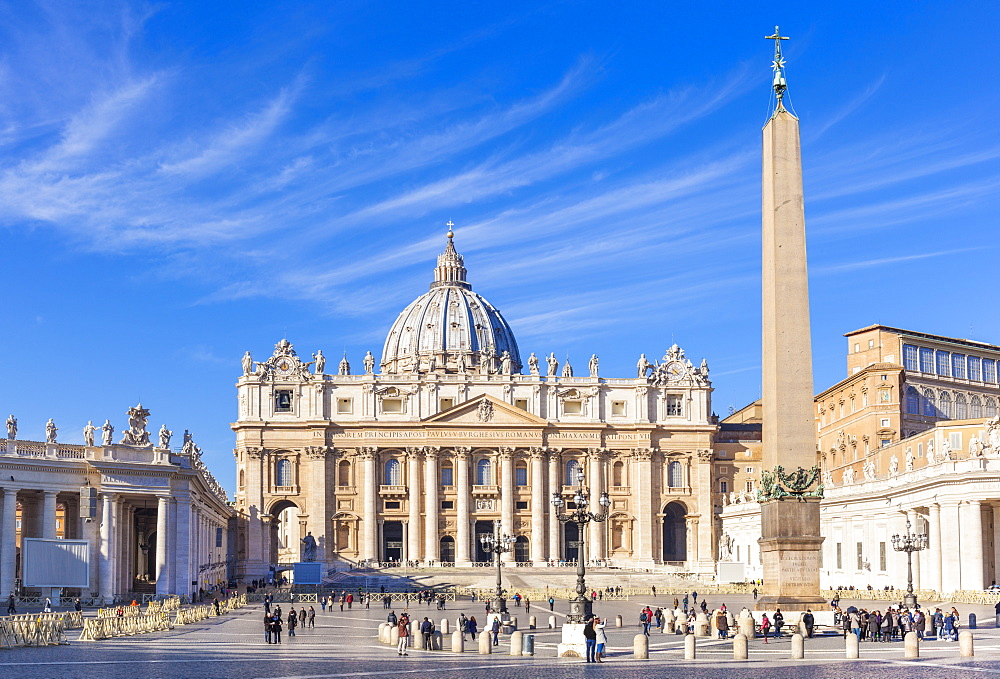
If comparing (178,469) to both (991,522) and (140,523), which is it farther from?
(991,522)

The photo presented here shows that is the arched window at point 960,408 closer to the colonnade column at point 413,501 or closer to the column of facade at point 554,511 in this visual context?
the column of facade at point 554,511

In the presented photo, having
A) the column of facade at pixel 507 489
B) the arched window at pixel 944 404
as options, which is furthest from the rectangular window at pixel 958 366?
the column of facade at pixel 507 489

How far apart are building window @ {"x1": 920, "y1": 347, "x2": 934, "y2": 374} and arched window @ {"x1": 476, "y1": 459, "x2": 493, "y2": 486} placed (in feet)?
109

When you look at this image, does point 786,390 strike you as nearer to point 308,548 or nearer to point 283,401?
point 308,548

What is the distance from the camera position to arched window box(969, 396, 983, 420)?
79.9 meters

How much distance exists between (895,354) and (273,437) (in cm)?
4479

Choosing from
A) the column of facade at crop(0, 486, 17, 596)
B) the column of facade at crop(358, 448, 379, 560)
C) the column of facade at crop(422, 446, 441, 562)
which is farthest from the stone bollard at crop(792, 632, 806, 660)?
the column of facade at crop(358, 448, 379, 560)

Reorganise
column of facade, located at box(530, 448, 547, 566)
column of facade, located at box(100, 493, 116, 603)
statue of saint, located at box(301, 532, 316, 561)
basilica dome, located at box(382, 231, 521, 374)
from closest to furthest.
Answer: column of facade, located at box(100, 493, 116, 603)
statue of saint, located at box(301, 532, 316, 561)
column of facade, located at box(530, 448, 547, 566)
basilica dome, located at box(382, 231, 521, 374)

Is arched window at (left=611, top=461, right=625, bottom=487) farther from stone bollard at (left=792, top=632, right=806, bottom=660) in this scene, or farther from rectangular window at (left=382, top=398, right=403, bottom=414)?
stone bollard at (left=792, top=632, right=806, bottom=660)

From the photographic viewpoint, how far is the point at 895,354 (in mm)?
76938

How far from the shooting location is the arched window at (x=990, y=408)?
80250mm

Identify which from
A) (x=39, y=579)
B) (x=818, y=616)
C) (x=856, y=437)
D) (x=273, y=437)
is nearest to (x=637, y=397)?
(x=856, y=437)

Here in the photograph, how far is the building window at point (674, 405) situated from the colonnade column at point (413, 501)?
1951 cm

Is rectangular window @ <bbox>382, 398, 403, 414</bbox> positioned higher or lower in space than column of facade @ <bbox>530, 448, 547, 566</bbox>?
higher
